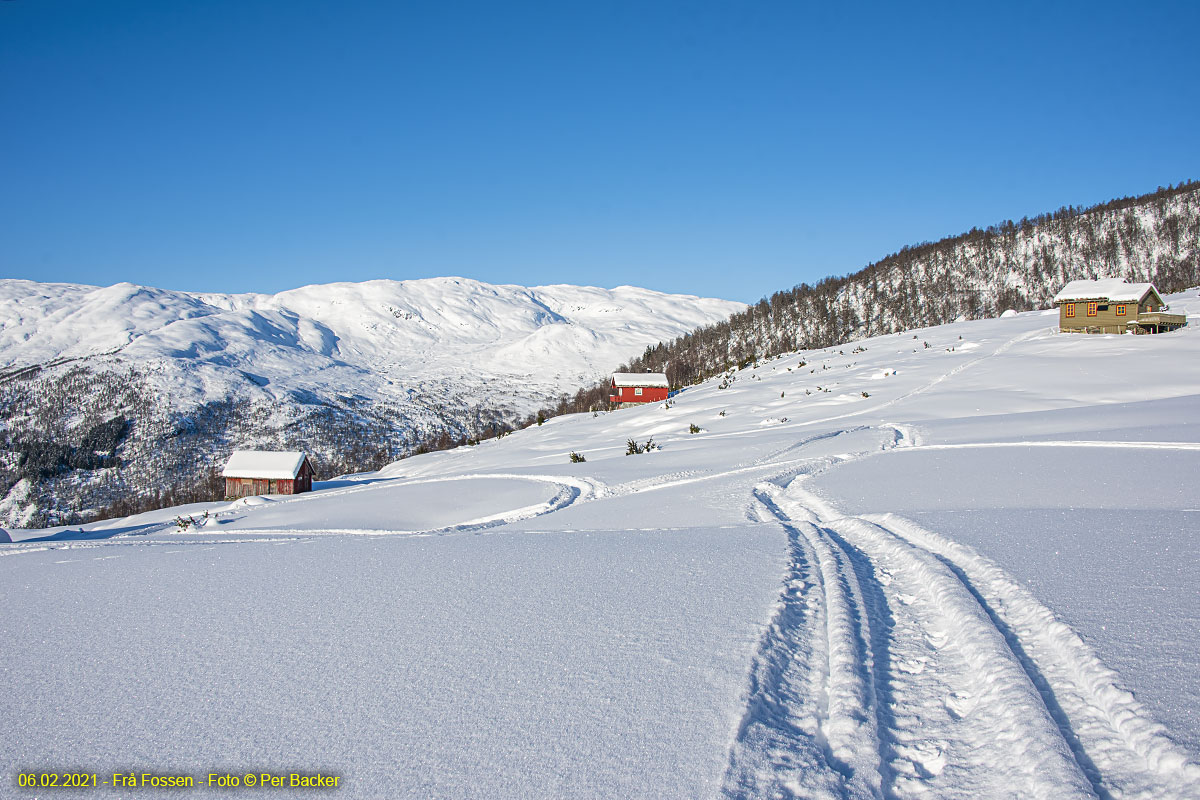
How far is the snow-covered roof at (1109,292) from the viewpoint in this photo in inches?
1414

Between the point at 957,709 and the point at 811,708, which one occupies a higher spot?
the point at 811,708

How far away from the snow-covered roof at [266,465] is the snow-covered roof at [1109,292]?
50928 millimetres

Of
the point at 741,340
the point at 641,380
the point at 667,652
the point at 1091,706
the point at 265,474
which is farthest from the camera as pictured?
the point at 741,340

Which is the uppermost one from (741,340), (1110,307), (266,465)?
(741,340)

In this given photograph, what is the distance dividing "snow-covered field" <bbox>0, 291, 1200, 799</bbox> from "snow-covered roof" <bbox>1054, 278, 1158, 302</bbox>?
3502 cm

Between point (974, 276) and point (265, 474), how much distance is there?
400ft

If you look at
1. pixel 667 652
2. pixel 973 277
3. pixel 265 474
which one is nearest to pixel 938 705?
pixel 667 652

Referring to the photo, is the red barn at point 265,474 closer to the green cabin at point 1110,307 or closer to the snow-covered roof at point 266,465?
the snow-covered roof at point 266,465

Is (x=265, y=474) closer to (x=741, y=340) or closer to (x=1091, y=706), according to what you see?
(x=1091, y=706)

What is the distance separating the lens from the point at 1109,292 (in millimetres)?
36312

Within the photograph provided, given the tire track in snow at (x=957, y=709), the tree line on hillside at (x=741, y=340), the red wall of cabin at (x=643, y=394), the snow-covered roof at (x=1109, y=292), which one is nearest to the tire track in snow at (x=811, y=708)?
the tire track in snow at (x=957, y=709)

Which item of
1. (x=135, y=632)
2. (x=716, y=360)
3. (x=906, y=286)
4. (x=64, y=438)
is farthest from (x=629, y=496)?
(x=64, y=438)

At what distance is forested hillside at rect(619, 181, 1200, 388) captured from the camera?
106m

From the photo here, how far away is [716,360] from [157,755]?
100 m
